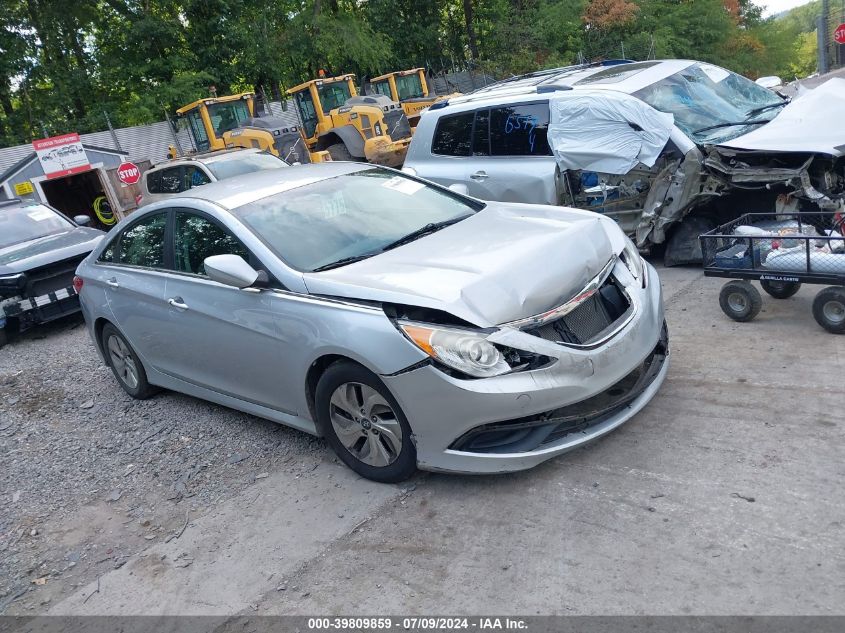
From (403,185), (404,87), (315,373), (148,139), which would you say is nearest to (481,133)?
(403,185)

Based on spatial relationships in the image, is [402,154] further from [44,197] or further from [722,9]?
[722,9]

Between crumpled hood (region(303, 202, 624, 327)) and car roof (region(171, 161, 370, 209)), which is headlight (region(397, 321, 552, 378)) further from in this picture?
car roof (region(171, 161, 370, 209))

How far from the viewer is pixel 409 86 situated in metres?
22.6

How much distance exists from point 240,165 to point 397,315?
914 cm

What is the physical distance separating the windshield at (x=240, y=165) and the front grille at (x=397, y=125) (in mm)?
6498

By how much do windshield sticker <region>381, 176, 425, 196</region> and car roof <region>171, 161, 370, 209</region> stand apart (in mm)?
293

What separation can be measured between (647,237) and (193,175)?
26.9 ft

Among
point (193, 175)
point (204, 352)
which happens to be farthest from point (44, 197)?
point (204, 352)

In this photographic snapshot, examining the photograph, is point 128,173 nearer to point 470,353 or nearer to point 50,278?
point 50,278

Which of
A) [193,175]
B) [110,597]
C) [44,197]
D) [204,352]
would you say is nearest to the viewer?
[110,597]

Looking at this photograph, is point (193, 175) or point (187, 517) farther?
→ point (193, 175)

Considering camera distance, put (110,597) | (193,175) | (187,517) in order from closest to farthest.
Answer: (110,597), (187,517), (193,175)

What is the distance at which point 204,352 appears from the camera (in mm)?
4918

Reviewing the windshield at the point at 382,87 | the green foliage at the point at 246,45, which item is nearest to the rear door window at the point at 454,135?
the windshield at the point at 382,87
